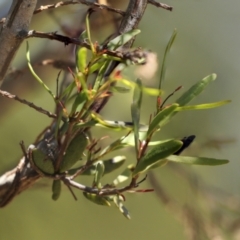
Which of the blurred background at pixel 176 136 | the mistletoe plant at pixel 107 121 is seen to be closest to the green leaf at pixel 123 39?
the mistletoe plant at pixel 107 121

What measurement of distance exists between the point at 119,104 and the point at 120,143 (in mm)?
313

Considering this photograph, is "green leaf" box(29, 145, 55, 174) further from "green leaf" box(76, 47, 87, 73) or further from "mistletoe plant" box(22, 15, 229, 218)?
"green leaf" box(76, 47, 87, 73)

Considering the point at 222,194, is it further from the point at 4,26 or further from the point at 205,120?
the point at 4,26

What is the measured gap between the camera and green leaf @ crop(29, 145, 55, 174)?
31 cm

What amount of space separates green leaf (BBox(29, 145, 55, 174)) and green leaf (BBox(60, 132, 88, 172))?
0.03 ft

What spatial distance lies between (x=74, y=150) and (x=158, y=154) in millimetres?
95

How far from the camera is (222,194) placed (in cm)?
61

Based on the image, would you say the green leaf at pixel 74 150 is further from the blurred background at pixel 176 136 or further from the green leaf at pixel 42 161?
the blurred background at pixel 176 136

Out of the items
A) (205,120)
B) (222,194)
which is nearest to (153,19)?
(205,120)

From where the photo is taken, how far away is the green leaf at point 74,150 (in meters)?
0.32

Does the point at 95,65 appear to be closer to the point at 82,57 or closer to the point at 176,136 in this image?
the point at 82,57

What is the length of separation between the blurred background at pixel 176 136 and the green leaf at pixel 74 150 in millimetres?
257

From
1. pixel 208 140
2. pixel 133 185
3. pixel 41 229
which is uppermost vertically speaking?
pixel 133 185

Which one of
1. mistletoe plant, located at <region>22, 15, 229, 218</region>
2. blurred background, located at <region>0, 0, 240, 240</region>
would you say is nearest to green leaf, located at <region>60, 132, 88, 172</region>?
mistletoe plant, located at <region>22, 15, 229, 218</region>
